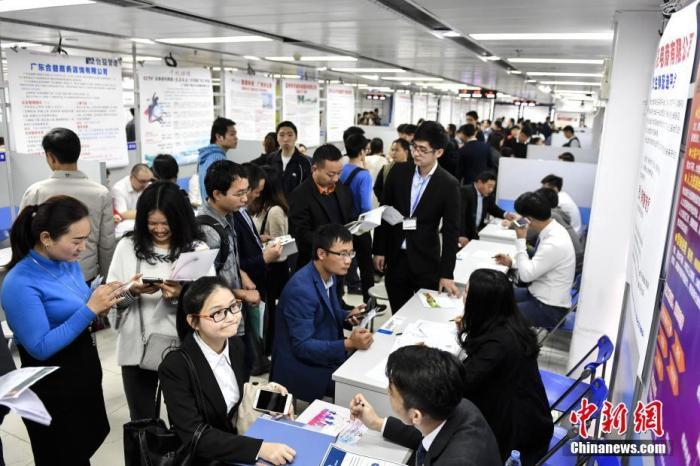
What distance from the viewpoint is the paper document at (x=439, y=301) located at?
10.3 feet

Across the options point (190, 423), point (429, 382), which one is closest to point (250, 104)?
point (190, 423)

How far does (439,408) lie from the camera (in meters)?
1.54

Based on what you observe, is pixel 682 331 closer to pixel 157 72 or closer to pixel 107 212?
pixel 107 212

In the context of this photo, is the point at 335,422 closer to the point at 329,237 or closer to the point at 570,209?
the point at 329,237

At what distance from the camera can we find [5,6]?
3.72 m

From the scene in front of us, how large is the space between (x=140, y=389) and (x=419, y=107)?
1635 cm

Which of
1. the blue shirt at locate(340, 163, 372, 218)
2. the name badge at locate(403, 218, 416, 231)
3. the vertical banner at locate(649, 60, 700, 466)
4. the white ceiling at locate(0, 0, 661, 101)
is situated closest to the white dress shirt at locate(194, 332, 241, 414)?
the vertical banner at locate(649, 60, 700, 466)

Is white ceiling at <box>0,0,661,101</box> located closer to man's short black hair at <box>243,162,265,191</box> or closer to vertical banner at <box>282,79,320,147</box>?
man's short black hair at <box>243,162,265,191</box>

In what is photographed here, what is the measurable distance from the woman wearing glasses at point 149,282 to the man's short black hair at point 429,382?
3.63ft

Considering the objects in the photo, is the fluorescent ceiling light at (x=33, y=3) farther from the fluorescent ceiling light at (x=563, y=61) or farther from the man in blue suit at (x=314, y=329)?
the fluorescent ceiling light at (x=563, y=61)

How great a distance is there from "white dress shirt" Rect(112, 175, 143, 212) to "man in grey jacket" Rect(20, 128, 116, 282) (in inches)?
70.0

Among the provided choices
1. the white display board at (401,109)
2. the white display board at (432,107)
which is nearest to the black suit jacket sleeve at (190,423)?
the white display board at (401,109)

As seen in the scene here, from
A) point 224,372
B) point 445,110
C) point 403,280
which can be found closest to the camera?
point 224,372

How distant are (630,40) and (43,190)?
3874 millimetres
